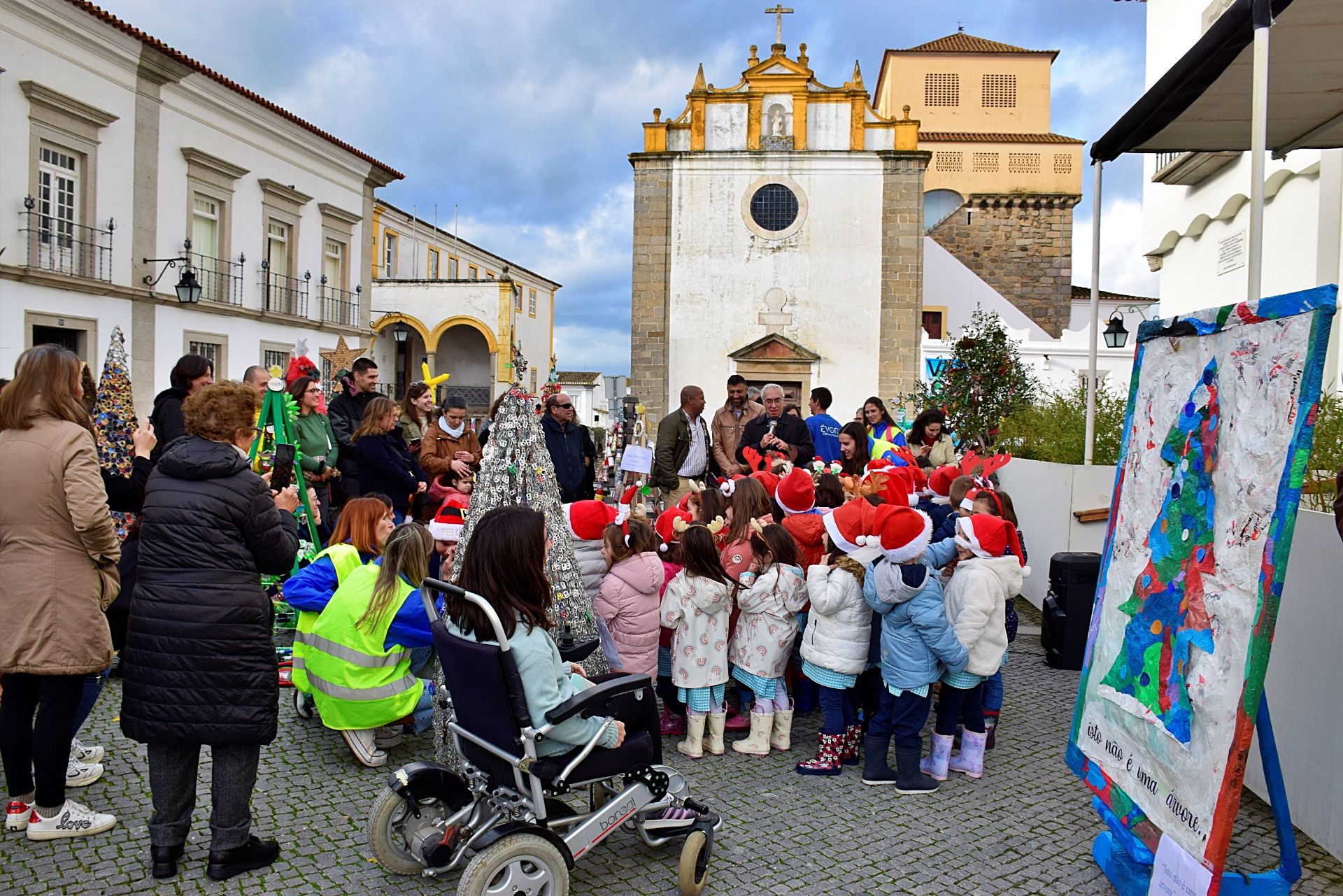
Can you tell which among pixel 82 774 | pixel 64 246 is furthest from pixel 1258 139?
pixel 64 246

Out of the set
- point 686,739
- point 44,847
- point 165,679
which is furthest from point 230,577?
point 686,739

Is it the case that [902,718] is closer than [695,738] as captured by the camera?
Yes

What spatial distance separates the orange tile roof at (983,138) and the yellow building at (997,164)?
0.04m

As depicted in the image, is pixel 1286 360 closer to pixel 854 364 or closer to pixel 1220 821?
pixel 1220 821

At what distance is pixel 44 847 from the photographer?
3.94m

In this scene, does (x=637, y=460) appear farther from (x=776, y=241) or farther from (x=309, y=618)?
(x=776, y=241)

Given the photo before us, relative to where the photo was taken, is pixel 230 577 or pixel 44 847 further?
pixel 44 847

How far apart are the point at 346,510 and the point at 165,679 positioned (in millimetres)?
1910

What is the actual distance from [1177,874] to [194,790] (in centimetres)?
350

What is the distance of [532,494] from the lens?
4961mm

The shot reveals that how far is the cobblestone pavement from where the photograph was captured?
3.75 meters

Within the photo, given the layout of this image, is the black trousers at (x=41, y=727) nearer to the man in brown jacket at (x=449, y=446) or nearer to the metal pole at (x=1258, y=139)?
the man in brown jacket at (x=449, y=446)

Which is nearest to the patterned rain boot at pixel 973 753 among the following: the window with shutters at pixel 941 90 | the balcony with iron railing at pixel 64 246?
the balcony with iron railing at pixel 64 246

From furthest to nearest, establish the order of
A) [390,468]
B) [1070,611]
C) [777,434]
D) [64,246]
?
[64,246], [777,434], [390,468], [1070,611]
